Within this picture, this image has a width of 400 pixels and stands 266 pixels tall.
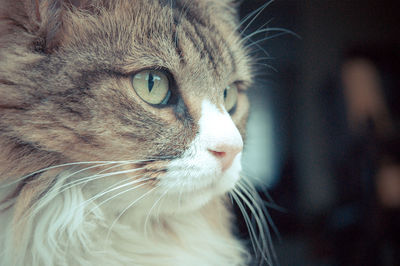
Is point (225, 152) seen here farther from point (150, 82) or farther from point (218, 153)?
point (150, 82)

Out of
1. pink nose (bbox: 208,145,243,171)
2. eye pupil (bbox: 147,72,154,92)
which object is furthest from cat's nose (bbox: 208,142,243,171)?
eye pupil (bbox: 147,72,154,92)

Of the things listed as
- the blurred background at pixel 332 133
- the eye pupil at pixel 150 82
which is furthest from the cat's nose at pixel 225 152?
the blurred background at pixel 332 133

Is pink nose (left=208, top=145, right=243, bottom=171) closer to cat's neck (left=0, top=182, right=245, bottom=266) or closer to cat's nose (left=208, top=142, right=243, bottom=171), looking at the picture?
cat's nose (left=208, top=142, right=243, bottom=171)

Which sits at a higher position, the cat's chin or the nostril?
the nostril

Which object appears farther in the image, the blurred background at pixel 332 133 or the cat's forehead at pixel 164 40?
the blurred background at pixel 332 133

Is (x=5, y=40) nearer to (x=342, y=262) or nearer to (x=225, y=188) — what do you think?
(x=225, y=188)

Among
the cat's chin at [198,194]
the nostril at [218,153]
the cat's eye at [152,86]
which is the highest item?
the cat's eye at [152,86]

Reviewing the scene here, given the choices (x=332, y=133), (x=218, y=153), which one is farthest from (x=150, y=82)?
(x=332, y=133)

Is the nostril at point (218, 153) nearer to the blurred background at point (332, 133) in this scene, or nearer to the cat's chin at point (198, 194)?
the cat's chin at point (198, 194)

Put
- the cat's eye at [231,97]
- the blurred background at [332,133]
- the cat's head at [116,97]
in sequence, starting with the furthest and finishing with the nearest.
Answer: the blurred background at [332,133] < the cat's eye at [231,97] < the cat's head at [116,97]
